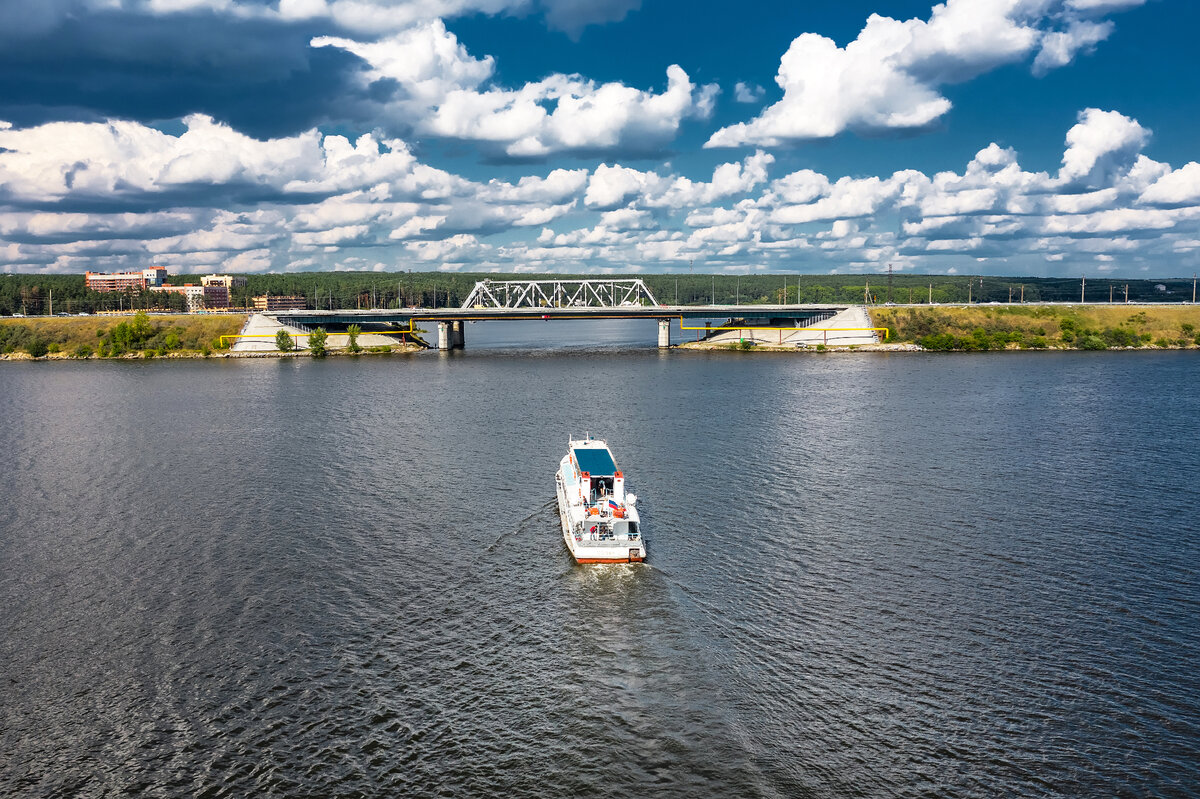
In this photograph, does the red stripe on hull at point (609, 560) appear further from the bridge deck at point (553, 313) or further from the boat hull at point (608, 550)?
→ the bridge deck at point (553, 313)

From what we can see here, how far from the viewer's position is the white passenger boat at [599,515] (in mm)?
40375

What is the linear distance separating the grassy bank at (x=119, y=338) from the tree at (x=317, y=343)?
83.9 ft

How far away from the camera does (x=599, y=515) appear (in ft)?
137

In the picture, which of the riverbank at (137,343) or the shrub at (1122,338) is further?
the shrub at (1122,338)

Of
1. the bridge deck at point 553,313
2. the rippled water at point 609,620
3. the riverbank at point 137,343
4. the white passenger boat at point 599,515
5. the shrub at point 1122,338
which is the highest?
→ the bridge deck at point 553,313

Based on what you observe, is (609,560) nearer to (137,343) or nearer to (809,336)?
(809,336)

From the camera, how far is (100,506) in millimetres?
52938

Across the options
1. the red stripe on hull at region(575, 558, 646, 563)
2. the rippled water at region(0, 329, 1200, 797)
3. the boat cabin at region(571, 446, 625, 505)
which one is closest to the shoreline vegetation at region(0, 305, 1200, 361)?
the rippled water at region(0, 329, 1200, 797)

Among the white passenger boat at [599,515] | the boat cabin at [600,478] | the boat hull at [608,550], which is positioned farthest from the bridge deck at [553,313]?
the boat hull at [608,550]

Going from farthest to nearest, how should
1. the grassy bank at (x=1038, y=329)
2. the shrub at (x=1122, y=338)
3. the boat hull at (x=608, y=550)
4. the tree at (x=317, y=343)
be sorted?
the shrub at (x=1122, y=338)
the grassy bank at (x=1038, y=329)
the tree at (x=317, y=343)
the boat hull at (x=608, y=550)

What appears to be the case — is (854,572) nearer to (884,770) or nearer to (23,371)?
(884,770)

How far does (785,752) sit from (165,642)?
24924 mm

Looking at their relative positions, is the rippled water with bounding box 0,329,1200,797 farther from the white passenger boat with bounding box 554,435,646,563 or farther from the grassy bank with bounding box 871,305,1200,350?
the grassy bank with bounding box 871,305,1200,350

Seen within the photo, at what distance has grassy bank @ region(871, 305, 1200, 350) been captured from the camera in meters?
182
